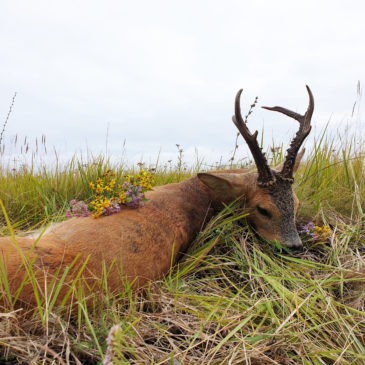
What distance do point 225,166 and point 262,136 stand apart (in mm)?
1032

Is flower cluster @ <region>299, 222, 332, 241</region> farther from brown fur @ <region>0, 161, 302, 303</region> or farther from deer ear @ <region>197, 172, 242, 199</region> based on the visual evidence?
deer ear @ <region>197, 172, 242, 199</region>

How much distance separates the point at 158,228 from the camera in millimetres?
2867

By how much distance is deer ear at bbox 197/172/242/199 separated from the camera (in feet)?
10.8

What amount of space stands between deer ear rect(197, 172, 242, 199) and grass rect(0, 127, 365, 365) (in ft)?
0.54

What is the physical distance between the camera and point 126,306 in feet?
7.85

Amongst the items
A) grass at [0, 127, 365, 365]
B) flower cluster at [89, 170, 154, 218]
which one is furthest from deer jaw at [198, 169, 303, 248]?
flower cluster at [89, 170, 154, 218]

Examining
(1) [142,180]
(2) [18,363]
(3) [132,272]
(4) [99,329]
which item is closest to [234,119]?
(1) [142,180]

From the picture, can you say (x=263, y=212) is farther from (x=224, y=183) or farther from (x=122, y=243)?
(x=122, y=243)

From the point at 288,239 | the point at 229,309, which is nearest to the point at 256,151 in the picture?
the point at 288,239

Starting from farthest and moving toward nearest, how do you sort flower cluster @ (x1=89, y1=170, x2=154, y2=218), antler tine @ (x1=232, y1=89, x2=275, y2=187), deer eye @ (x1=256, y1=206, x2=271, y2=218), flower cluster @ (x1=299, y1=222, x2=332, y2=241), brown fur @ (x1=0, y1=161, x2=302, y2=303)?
flower cluster @ (x1=299, y1=222, x2=332, y2=241) < deer eye @ (x1=256, y1=206, x2=271, y2=218) < antler tine @ (x1=232, y1=89, x2=275, y2=187) < flower cluster @ (x1=89, y1=170, x2=154, y2=218) < brown fur @ (x1=0, y1=161, x2=302, y2=303)

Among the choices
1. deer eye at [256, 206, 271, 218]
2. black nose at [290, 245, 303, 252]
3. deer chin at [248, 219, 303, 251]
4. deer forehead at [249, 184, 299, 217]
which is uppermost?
deer forehead at [249, 184, 299, 217]

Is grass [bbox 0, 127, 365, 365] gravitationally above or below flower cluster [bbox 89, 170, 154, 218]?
below

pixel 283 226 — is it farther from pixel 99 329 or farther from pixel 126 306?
pixel 99 329

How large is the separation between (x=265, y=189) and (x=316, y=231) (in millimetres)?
801
